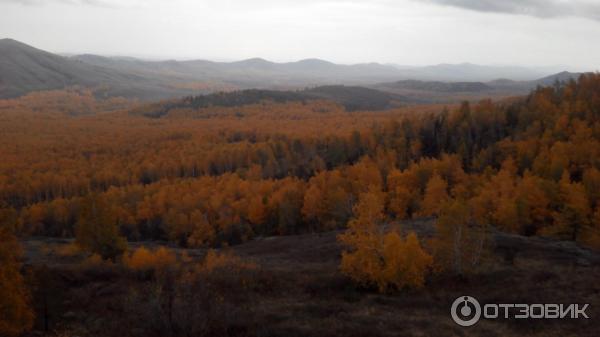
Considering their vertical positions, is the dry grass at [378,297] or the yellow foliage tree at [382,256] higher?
the yellow foliage tree at [382,256]

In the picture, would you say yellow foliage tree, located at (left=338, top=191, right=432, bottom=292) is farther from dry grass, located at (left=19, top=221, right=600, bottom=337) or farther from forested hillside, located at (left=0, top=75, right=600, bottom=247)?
forested hillside, located at (left=0, top=75, right=600, bottom=247)

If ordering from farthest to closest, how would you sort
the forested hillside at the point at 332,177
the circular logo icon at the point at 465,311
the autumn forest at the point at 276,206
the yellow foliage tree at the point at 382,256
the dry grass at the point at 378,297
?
the forested hillside at the point at 332,177 → the yellow foliage tree at the point at 382,256 → the autumn forest at the point at 276,206 → the circular logo icon at the point at 465,311 → the dry grass at the point at 378,297

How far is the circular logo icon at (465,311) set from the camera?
2487cm

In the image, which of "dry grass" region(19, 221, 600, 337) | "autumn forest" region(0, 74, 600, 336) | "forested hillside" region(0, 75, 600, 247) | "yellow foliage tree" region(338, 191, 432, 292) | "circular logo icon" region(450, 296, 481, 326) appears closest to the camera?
"dry grass" region(19, 221, 600, 337)

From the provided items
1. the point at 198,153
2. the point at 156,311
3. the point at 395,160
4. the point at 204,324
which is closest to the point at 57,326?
the point at 156,311

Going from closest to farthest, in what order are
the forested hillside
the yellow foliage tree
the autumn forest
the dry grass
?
the dry grass, the autumn forest, the yellow foliage tree, the forested hillside

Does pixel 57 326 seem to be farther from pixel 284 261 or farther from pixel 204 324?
pixel 284 261

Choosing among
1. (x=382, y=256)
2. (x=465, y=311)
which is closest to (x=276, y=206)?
(x=382, y=256)

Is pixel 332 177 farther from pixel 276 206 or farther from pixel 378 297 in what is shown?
pixel 378 297

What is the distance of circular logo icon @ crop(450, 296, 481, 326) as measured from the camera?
81.6 ft

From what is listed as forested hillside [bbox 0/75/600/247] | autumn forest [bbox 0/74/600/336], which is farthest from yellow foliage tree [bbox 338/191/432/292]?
forested hillside [bbox 0/75/600/247]

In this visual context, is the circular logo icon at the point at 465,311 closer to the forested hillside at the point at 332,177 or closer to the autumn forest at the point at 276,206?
the autumn forest at the point at 276,206

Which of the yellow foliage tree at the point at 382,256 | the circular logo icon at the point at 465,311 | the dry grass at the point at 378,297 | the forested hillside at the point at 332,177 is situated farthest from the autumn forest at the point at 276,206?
the circular logo icon at the point at 465,311

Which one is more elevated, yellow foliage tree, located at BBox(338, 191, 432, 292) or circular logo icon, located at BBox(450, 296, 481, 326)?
yellow foliage tree, located at BBox(338, 191, 432, 292)
